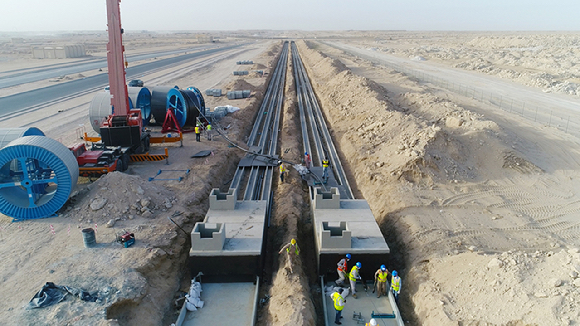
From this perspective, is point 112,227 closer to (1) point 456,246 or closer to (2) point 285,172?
(2) point 285,172

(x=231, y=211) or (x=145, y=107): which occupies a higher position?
(x=145, y=107)

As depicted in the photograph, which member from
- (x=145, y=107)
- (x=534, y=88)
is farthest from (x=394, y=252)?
(x=534, y=88)

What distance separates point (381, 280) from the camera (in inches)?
373

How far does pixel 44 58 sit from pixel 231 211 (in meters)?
69.0

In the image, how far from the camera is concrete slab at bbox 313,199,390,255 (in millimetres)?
10094

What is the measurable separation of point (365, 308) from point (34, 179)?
10.7 meters

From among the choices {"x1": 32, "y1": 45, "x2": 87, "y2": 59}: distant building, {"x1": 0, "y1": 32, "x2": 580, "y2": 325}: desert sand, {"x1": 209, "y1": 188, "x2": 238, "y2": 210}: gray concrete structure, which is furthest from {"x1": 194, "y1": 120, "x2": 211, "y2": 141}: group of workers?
{"x1": 32, "y1": 45, "x2": 87, "y2": 59}: distant building

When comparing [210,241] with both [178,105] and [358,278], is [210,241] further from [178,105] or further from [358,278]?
[178,105]

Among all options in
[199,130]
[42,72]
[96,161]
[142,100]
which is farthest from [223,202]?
[42,72]

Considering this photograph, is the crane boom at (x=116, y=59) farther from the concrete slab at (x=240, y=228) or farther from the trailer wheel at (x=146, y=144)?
the concrete slab at (x=240, y=228)

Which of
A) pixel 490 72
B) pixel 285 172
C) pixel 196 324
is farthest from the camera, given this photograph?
pixel 490 72

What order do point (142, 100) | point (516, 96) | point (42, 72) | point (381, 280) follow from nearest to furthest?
point (381, 280) < point (142, 100) < point (516, 96) < point (42, 72)

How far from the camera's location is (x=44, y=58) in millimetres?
65438

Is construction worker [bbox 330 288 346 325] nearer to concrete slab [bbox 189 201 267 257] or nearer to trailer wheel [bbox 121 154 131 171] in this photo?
concrete slab [bbox 189 201 267 257]
